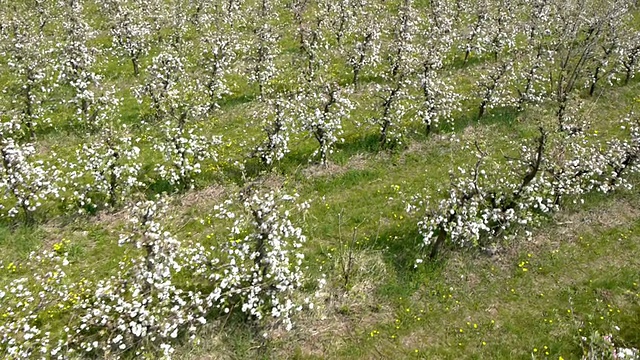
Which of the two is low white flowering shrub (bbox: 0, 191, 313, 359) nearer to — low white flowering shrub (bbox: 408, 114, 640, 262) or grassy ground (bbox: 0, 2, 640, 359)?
grassy ground (bbox: 0, 2, 640, 359)

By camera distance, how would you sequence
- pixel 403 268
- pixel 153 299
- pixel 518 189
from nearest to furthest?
pixel 153 299
pixel 403 268
pixel 518 189

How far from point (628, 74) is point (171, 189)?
97.9ft

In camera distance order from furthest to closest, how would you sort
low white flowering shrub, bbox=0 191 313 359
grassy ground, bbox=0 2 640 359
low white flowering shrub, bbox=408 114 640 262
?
low white flowering shrub, bbox=408 114 640 262, grassy ground, bbox=0 2 640 359, low white flowering shrub, bbox=0 191 313 359

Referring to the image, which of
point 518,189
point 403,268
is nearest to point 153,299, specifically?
point 403,268

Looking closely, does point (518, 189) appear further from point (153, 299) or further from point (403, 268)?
point (153, 299)

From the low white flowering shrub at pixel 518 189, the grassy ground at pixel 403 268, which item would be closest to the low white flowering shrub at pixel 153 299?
the grassy ground at pixel 403 268

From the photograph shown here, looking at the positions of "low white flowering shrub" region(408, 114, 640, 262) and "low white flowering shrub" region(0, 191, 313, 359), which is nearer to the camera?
"low white flowering shrub" region(0, 191, 313, 359)

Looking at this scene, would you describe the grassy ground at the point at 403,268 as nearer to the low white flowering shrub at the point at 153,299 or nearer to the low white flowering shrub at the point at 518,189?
the low white flowering shrub at the point at 518,189

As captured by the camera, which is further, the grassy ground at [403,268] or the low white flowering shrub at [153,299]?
the grassy ground at [403,268]

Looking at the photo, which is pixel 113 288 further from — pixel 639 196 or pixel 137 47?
pixel 639 196

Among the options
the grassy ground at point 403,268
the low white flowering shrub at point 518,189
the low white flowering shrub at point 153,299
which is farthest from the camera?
the low white flowering shrub at point 518,189

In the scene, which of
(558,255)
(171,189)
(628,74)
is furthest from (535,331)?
(628,74)

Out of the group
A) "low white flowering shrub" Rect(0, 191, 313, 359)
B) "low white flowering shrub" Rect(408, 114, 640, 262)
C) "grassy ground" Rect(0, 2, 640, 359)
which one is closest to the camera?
"low white flowering shrub" Rect(0, 191, 313, 359)

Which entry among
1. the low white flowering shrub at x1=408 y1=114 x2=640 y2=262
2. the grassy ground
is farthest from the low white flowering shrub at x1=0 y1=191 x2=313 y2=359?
the low white flowering shrub at x1=408 y1=114 x2=640 y2=262
